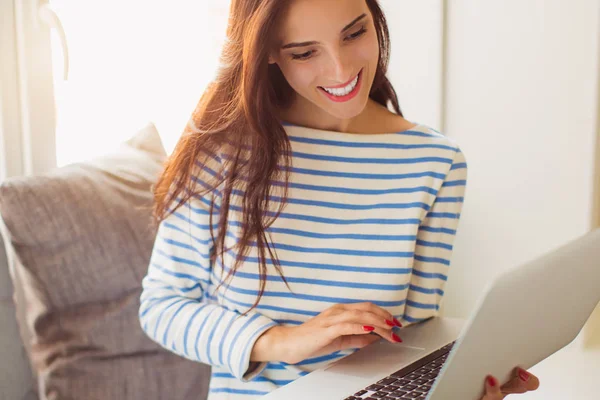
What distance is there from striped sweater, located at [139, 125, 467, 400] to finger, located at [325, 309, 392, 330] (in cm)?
17

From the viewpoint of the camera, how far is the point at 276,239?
1.13 metres

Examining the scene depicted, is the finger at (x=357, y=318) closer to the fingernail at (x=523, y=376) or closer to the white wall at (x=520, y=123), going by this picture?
the fingernail at (x=523, y=376)

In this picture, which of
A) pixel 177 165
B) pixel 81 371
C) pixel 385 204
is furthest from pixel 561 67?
pixel 81 371

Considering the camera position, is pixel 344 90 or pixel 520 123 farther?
pixel 520 123

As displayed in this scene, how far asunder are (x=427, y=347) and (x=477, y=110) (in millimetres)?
948

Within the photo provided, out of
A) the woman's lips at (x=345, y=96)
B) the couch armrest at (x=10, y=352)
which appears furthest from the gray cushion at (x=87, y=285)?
the woman's lips at (x=345, y=96)

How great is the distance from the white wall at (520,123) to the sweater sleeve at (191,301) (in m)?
0.93

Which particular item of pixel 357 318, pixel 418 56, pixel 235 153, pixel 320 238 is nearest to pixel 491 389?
pixel 357 318

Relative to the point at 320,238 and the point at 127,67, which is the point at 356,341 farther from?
the point at 127,67

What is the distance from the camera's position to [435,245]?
1188 millimetres

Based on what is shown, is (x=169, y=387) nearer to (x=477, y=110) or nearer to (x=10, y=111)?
(x=10, y=111)

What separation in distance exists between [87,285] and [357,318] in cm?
57

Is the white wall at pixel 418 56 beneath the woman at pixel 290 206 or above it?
above

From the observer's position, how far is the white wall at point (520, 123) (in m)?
1.68
